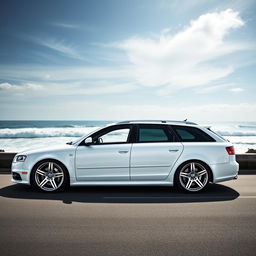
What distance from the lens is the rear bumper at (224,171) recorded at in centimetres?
592

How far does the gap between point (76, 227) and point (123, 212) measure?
987mm

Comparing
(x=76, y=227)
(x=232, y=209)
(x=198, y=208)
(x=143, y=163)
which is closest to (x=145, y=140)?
(x=143, y=163)

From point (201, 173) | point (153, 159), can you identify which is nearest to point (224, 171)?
point (201, 173)

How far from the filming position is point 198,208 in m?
4.76

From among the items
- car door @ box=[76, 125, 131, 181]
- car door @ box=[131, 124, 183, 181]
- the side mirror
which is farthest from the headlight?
car door @ box=[131, 124, 183, 181]

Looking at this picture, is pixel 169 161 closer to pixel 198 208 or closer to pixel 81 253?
pixel 198 208

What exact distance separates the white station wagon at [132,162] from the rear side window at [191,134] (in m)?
0.03

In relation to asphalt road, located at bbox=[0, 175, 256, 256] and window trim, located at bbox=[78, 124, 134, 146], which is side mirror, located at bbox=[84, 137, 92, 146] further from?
asphalt road, located at bbox=[0, 175, 256, 256]

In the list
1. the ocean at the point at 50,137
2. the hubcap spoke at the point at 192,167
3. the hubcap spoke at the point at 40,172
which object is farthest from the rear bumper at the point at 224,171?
the ocean at the point at 50,137

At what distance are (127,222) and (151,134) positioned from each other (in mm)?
2390

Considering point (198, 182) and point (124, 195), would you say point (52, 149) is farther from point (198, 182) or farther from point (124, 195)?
point (198, 182)

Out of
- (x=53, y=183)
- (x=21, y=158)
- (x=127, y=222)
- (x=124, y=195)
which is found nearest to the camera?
(x=127, y=222)

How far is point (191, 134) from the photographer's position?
6.16 metres

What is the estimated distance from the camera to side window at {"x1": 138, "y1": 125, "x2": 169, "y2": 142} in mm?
5988
